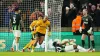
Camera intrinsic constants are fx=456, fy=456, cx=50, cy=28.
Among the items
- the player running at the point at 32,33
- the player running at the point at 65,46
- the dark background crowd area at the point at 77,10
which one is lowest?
the player running at the point at 65,46

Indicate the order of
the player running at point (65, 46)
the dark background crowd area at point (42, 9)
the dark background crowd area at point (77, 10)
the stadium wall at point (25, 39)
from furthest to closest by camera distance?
the dark background crowd area at point (77, 10)
the dark background crowd area at point (42, 9)
the stadium wall at point (25, 39)
the player running at point (65, 46)

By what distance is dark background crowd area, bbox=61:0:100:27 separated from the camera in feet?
74.0

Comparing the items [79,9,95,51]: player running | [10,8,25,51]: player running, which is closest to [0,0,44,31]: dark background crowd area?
[10,8,25,51]: player running

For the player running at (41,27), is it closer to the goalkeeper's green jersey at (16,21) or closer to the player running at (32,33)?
the player running at (32,33)

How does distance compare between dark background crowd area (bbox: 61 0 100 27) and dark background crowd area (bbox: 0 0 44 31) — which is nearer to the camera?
dark background crowd area (bbox: 0 0 44 31)

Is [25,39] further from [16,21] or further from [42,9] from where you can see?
[42,9]

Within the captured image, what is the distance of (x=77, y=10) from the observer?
75.6 ft

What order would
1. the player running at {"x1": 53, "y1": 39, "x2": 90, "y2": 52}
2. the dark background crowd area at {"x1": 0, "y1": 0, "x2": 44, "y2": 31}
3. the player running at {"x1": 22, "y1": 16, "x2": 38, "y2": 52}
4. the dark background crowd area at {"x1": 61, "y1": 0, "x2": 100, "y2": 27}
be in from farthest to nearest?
the dark background crowd area at {"x1": 61, "y1": 0, "x2": 100, "y2": 27} → the dark background crowd area at {"x1": 0, "y1": 0, "x2": 44, "y2": 31} → the player running at {"x1": 53, "y1": 39, "x2": 90, "y2": 52} → the player running at {"x1": 22, "y1": 16, "x2": 38, "y2": 52}

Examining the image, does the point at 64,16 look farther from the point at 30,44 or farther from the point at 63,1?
the point at 30,44

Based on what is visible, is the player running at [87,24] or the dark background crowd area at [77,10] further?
the dark background crowd area at [77,10]

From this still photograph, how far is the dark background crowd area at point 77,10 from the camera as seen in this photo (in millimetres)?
22562

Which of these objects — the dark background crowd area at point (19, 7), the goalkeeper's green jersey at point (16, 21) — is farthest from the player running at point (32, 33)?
the dark background crowd area at point (19, 7)

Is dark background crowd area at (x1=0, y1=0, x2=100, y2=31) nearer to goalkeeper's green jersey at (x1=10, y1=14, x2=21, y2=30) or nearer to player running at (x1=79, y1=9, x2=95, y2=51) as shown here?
goalkeeper's green jersey at (x1=10, y1=14, x2=21, y2=30)

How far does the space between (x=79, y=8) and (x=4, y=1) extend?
3.87 meters
